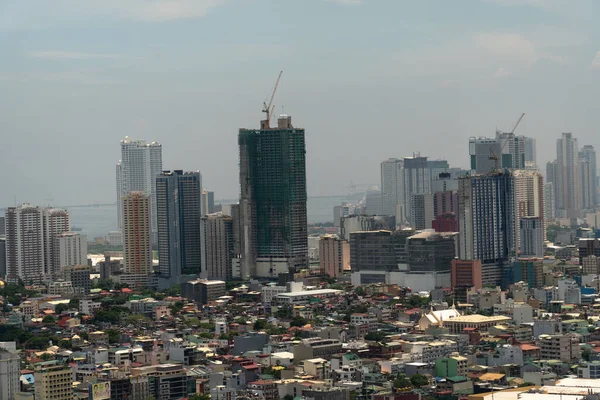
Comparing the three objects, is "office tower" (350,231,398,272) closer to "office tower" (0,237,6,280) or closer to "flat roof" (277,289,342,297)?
"flat roof" (277,289,342,297)

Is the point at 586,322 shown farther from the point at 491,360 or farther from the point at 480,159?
the point at 480,159

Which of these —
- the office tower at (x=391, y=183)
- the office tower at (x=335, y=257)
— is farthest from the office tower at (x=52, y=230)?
the office tower at (x=391, y=183)

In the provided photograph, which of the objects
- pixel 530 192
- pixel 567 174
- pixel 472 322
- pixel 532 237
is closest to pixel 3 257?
pixel 532 237

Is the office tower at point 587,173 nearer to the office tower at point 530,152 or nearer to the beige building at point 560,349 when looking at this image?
the office tower at point 530,152

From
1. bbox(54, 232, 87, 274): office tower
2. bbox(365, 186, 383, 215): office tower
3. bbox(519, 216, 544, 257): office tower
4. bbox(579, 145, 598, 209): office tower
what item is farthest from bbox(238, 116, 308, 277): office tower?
bbox(579, 145, 598, 209): office tower

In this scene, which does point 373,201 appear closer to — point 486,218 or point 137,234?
point 137,234
